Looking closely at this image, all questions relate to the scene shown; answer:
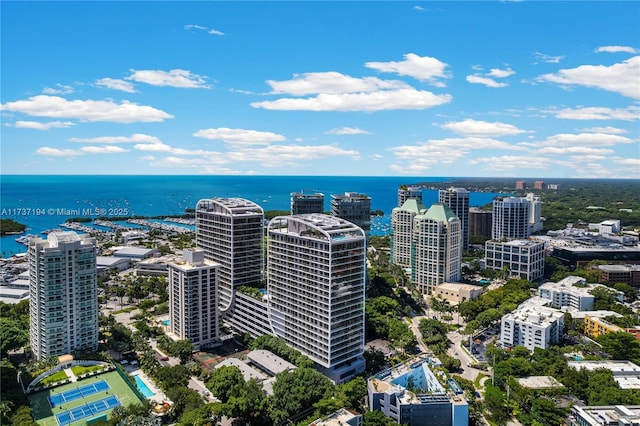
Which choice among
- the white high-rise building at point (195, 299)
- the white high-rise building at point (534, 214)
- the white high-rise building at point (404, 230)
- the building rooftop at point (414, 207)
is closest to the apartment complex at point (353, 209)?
the white high-rise building at point (404, 230)

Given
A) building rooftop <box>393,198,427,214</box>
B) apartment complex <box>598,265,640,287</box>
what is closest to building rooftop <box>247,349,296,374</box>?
building rooftop <box>393,198,427,214</box>

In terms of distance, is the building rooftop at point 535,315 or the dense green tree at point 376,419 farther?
the building rooftop at point 535,315

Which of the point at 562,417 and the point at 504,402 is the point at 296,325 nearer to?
the point at 504,402

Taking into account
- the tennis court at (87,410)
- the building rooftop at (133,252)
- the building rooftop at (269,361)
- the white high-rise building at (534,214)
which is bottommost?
the tennis court at (87,410)

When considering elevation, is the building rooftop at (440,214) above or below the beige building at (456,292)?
above

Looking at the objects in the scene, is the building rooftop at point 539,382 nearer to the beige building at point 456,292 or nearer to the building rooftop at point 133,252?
the beige building at point 456,292

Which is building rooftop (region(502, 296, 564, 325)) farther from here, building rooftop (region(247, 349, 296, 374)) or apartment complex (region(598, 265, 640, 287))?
apartment complex (region(598, 265, 640, 287))

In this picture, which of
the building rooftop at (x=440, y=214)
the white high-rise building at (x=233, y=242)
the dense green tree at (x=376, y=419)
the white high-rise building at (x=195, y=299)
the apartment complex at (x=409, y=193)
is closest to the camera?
the dense green tree at (x=376, y=419)

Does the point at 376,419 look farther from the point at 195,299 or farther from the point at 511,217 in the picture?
the point at 511,217

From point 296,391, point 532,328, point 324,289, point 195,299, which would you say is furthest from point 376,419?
point 532,328
